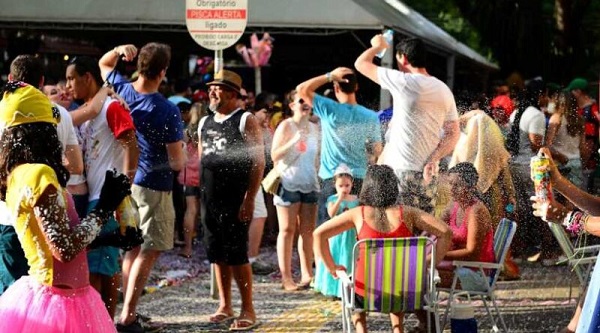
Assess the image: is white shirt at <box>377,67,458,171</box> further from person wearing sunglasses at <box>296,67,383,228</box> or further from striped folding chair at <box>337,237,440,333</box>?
striped folding chair at <box>337,237,440,333</box>

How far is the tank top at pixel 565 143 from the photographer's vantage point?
10.4m

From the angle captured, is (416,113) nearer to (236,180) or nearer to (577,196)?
(236,180)

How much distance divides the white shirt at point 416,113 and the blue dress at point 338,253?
1.19 meters

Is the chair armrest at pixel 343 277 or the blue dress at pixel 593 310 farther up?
the blue dress at pixel 593 310

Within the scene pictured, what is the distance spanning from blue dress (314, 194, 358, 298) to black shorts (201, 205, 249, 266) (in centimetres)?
76

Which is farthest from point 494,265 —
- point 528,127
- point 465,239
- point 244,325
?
point 528,127

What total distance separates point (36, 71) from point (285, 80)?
14225 millimetres

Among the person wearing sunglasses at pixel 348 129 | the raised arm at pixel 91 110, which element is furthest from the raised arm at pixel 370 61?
the raised arm at pixel 91 110

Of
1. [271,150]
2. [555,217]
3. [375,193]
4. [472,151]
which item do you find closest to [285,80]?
[271,150]

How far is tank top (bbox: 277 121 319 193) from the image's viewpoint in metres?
9.65

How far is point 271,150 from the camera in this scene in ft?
32.6

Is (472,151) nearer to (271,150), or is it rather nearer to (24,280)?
(271,150)

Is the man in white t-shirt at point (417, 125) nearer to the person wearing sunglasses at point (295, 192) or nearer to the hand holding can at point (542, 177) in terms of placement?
the person wearing sunglasses at point (295, 192)

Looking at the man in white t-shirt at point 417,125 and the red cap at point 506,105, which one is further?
the red cap at point 506,105
